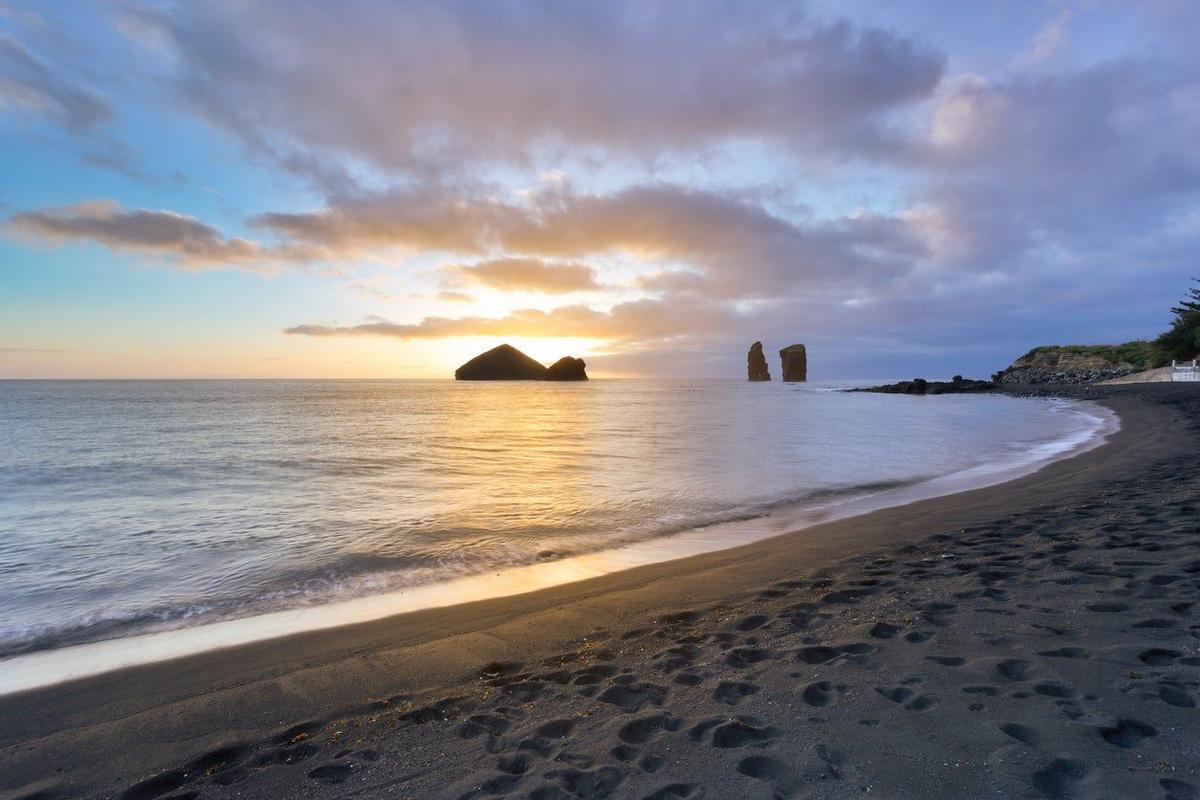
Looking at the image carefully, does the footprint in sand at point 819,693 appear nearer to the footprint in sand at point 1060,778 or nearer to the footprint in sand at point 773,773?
the footprint in sand at point 773,773

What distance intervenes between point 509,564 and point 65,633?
495 centimetres

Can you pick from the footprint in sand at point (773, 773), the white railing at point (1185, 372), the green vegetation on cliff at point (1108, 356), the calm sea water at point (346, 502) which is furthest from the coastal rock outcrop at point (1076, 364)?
the footprint in sand at point (773, 773)

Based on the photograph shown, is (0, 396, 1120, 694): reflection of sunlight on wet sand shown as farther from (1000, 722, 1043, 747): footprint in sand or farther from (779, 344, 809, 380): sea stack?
(779, 344, 809, 380): sea stack

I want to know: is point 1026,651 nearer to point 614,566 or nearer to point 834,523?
point 614,566

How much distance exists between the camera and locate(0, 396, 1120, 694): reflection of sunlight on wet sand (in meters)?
5.45

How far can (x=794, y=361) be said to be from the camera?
619 feet

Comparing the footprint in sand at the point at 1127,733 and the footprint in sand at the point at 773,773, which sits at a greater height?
the footprint in sand at the point at 1127,733

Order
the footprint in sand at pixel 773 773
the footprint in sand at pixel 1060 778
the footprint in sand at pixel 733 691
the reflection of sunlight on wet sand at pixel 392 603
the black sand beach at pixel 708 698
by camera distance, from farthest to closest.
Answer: the reflection of sunlight on wet sand at pixel 392 603
the footprint in sand at pixel 733 691
the black sand beach at pixel 708 698
the footprint in sand at pixel 773 773
the footprint in sand at pixel 1060 778

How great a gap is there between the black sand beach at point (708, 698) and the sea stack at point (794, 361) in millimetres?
190045

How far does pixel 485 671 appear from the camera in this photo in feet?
15.1

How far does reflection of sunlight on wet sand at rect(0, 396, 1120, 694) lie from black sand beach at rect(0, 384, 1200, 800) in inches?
16.3

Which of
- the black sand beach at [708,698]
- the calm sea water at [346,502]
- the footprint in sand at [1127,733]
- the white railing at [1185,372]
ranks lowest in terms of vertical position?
the calm sea water at [346,502]

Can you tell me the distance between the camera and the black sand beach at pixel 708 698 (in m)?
2.95

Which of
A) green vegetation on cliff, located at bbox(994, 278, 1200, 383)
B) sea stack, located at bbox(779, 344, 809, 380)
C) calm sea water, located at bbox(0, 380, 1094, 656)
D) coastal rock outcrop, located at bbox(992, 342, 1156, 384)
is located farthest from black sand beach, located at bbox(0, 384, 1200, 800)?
sea stack, located at bbox(779, 344, 809, 380)
